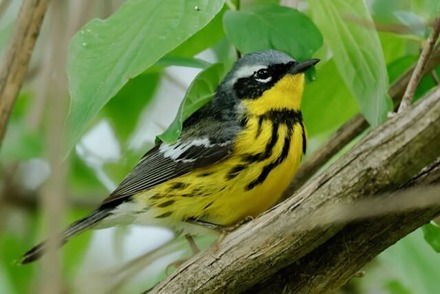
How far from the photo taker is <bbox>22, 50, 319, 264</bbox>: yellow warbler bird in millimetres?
3049

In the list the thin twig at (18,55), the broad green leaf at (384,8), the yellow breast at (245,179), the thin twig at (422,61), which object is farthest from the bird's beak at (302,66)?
the thin twig at (18,55)

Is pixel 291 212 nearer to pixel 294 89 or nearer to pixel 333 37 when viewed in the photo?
pixel 333 37

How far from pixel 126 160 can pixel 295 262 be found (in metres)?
1.33

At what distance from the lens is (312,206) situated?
214 cm

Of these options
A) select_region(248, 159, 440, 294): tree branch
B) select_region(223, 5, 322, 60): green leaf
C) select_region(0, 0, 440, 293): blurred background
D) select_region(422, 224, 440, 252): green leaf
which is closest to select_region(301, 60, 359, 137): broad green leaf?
select_region(0, 0, 440, 293): blurred background

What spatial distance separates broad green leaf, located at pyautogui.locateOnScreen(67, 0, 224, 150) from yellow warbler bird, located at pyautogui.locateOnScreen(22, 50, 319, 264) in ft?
2.73

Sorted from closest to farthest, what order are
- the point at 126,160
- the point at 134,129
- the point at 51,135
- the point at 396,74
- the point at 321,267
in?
the point at 51,135, the point at 321,267, the point at 396,74, the point at 134,129, the point at 126,160

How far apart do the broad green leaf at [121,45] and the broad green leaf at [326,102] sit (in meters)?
0.90

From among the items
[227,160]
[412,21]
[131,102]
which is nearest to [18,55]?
[131,102]

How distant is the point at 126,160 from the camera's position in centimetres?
358

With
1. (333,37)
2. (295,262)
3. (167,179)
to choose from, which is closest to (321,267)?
(295,262)

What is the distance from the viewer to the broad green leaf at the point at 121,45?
6.36ft

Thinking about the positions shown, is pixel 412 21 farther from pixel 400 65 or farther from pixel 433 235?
pixel 433 235

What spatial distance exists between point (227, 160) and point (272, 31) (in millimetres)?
654
